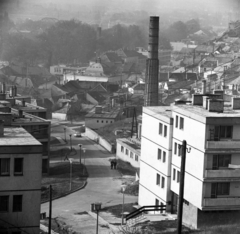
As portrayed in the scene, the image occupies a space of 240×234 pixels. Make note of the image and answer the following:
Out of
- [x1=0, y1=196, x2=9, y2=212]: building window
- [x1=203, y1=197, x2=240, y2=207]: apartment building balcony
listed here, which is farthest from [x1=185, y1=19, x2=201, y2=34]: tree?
[x1=0, y1=196, x2=9, y2=212]: building window

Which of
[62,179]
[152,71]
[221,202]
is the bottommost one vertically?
[62,179]

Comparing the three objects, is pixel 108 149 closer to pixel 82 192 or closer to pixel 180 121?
pixel 82 192

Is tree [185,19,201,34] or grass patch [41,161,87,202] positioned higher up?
tree [185,19,201,34]

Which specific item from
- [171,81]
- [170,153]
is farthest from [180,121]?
[171,81]

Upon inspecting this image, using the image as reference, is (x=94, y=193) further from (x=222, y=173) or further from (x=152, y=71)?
(x=152, y=71)

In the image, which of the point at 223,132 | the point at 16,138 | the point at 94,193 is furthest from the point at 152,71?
the point at 16,138

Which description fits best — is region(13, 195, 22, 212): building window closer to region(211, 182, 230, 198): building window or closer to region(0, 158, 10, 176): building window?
region(0, 158, 10, 176): building window
